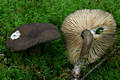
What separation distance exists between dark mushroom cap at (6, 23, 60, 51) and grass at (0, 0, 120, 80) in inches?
16.3

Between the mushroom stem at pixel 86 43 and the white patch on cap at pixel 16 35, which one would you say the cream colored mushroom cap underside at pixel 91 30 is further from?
the white patch on cap at pixel 16 35

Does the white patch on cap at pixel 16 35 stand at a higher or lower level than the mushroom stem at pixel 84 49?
higher

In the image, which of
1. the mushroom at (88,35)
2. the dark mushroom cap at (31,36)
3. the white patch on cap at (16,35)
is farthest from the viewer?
the mushroom at (88,35)

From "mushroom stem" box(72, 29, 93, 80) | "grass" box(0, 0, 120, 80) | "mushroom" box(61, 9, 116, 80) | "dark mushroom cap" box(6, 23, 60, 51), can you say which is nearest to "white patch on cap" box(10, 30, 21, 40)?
"dark mushroom cap" box(6, 23, 60, 51)

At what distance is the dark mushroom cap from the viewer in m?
2.40

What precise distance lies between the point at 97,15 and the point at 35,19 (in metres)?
1.35

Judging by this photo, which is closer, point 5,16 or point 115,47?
point 115,47

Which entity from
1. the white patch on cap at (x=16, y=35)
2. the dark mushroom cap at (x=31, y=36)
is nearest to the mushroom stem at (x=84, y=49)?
the dark mushroom cap at (x=31, y=36)

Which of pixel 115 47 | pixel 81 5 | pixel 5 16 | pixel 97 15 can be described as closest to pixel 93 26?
pixel 97 15

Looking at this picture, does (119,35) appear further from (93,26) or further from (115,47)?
(93,26)

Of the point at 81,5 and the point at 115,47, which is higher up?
the point at 81,5

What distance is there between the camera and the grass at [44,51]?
8.96 ft

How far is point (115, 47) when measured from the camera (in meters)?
3.03

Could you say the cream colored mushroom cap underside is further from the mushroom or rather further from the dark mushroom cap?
the dark mushroom cap
